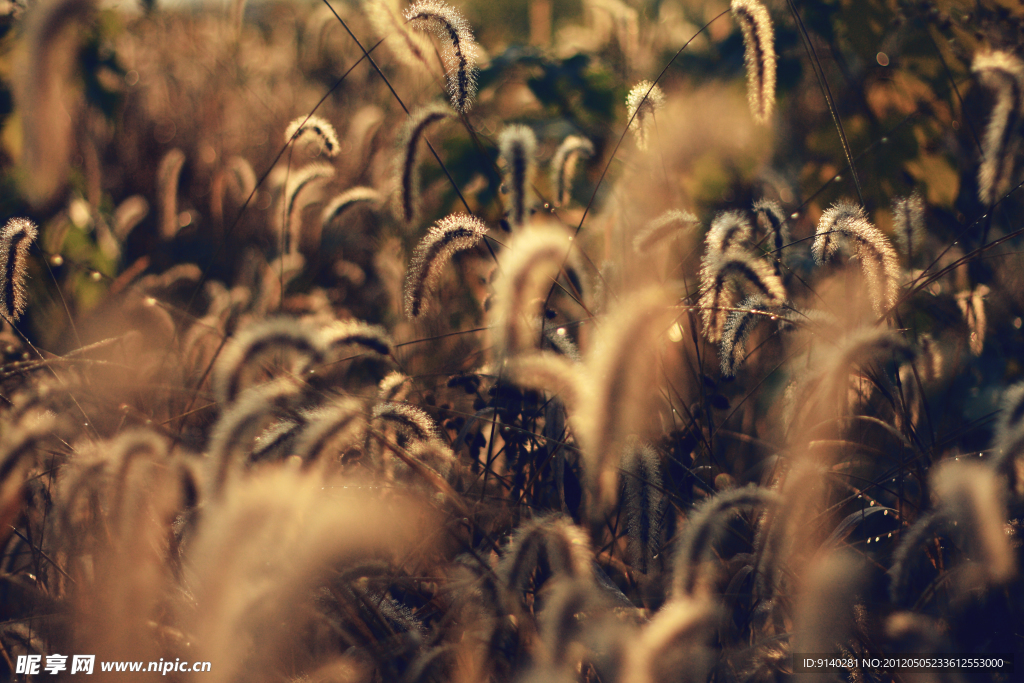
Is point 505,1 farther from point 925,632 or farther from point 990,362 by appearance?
point 925,632

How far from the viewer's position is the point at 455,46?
4.73ft

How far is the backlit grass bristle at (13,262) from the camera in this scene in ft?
4.72

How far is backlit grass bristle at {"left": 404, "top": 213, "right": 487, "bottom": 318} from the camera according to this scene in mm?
1368

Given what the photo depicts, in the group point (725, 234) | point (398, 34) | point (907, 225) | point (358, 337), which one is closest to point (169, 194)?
point (398, 34)

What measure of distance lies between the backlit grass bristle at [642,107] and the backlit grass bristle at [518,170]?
0.84 ft

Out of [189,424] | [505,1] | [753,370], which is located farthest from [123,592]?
[505,1]

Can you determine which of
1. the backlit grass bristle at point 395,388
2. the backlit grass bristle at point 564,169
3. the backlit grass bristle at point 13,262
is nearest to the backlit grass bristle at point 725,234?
the backlit grass bristle at point 564,169

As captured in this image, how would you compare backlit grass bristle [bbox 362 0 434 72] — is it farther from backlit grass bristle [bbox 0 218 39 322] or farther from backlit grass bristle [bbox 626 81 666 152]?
backlit grass bristle [bbox 0 218 39 322]

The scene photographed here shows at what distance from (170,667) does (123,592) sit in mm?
219

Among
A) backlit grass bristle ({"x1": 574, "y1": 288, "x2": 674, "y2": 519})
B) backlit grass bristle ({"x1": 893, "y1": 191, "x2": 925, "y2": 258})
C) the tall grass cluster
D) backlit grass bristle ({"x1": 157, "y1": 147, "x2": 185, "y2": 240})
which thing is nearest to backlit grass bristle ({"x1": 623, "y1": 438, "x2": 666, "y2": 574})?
the tall grass cluster

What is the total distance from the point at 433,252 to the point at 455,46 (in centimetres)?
47

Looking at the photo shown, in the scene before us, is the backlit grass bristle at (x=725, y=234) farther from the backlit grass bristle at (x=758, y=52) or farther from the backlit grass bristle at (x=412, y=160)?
the backlit grass bristle at (x=412, y=160)

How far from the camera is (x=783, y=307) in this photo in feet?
4.85

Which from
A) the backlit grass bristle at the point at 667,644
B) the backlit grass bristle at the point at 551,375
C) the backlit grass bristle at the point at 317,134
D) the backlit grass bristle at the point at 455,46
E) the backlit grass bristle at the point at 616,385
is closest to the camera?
the backlit grass bristle at the point at 667,644
